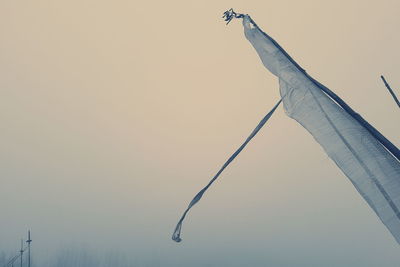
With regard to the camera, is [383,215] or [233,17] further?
[233,17]

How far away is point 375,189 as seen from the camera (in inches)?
244

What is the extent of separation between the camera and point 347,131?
6535mm

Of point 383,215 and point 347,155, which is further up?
point 347,155

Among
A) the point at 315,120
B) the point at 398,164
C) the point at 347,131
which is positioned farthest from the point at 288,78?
the point at 398,164

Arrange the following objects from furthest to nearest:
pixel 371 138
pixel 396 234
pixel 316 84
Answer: pixel 316 84
pixel 371 138
pixel 396 234

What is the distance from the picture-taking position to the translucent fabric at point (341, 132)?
6090 millimetres

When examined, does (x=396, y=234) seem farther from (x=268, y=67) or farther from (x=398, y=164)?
(x=268, y=67)

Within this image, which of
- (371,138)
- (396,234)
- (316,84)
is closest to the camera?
(396,234)

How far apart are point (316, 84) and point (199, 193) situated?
272 cm

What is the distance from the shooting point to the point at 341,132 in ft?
21.6

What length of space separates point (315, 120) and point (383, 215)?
6.12ft

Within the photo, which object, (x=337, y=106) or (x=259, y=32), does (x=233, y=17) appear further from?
(x=337, y=106)

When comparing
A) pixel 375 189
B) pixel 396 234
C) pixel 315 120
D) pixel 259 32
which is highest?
pixel 259 32

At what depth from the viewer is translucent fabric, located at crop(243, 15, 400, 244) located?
6.09 metres
